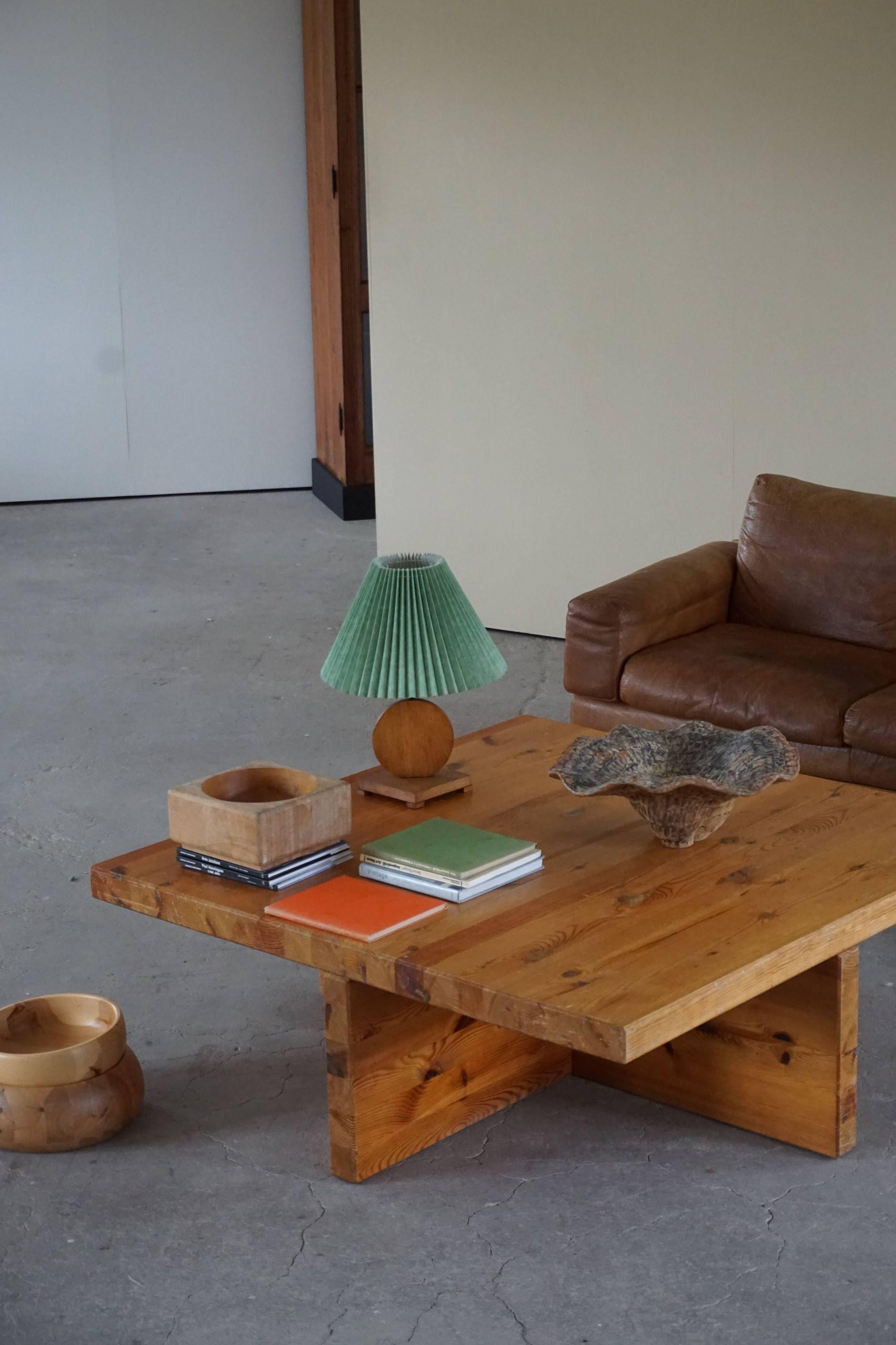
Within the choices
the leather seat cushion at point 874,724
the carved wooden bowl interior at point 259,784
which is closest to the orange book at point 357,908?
the carved wooden bowl interior at point 259,784

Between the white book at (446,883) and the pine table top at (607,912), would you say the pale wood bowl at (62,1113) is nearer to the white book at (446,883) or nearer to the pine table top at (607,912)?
the pine table top at (607,912)

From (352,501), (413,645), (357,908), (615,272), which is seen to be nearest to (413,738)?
(413,645)

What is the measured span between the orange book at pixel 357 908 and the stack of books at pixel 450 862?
0.07ft

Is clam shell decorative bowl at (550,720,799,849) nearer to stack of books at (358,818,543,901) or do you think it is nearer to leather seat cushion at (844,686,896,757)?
stack of books at (358,818,543,901)

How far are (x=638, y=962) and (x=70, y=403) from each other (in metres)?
6.09

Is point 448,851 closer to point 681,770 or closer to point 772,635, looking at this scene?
point 681,770

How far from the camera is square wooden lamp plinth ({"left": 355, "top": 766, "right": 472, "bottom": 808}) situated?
266 centimetres

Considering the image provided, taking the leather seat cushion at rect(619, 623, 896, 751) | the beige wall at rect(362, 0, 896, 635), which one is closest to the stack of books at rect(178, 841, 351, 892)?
the leather seat cushion at rect(619, 623, 896, 751)

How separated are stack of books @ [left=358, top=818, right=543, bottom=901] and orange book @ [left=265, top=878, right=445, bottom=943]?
0.07 ft

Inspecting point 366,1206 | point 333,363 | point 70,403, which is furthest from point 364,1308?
point 70,403

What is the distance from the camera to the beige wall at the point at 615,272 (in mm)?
4539

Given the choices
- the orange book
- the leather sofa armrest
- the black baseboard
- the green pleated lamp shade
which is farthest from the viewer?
the black baseboard

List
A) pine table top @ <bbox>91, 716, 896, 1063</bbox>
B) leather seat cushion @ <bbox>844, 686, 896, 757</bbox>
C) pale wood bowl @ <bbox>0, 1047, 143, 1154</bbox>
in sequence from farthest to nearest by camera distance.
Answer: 1. leather seat cushion @ <bbox>844, 686, 896, 757</bbox>
2. pale wood bowl @ <bbox>0, 1047, 143, 1154</bbox>
3. pine table top @ <bbox>91, 716, 896, 1063</bbox>

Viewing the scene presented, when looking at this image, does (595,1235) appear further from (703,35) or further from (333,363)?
(333,363)
